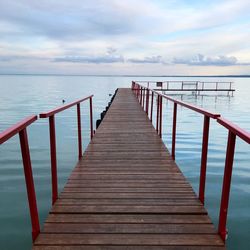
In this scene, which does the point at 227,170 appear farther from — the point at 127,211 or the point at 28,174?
the point at 28,174

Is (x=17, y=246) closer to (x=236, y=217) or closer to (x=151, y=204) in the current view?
(x=151, y=204)

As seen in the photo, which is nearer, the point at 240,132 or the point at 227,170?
the point at 240,132

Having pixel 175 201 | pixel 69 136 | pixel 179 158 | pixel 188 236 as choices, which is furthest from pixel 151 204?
pixel 69 136

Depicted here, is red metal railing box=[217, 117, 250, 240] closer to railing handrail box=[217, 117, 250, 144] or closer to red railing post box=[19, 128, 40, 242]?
railing handrail box=[217, 117, 250, 144]

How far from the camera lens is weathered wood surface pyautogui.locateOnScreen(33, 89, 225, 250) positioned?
237cm

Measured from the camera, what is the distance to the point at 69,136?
11.9 metres

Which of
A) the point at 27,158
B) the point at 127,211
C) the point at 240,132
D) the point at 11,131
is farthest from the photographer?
the point at 127,211

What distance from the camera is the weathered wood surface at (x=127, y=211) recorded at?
2373mm

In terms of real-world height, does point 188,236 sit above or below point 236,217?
above

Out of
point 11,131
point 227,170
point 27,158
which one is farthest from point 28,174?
point 227,170

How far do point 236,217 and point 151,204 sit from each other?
2.31 metres

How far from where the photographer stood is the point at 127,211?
9.51 ft

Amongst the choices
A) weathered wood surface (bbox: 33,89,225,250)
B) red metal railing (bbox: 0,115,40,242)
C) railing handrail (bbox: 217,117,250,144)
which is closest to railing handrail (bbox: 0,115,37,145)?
red metal railing (bbox: 0,115,40,242)

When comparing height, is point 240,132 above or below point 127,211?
above
